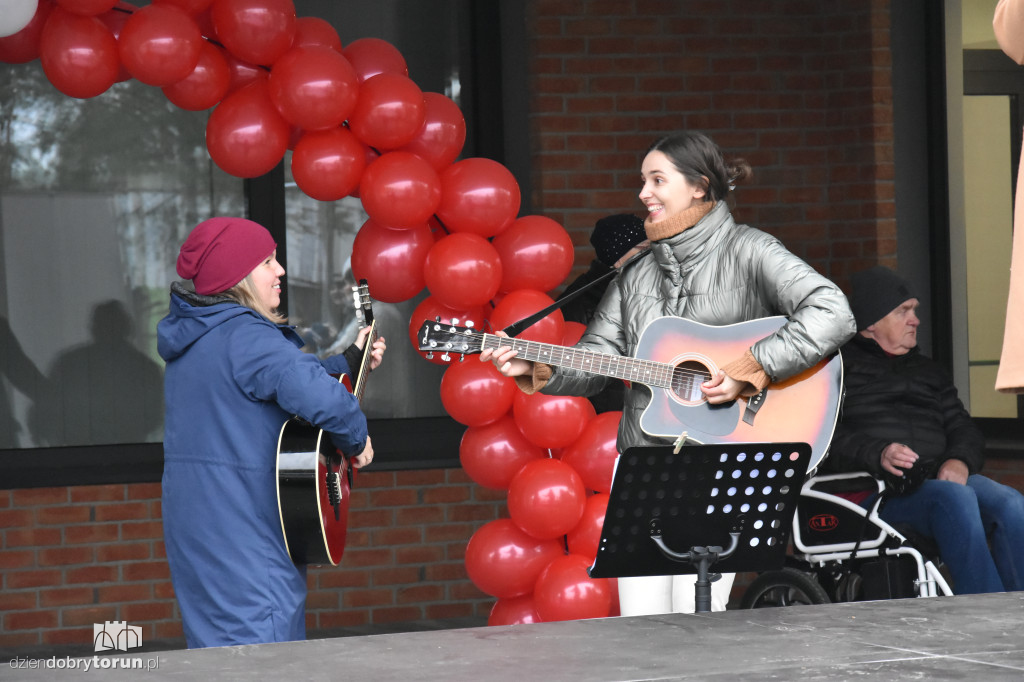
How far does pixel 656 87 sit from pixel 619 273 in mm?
2292

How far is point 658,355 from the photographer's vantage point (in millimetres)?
3627

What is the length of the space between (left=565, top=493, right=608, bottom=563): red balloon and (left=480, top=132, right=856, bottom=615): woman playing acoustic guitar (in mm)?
427

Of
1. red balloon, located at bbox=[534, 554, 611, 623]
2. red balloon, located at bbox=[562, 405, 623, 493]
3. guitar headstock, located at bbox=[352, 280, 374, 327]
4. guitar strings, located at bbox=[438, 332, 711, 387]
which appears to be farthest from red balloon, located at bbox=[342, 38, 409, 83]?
red balloon, located at bbox=[534, 554, 611, 623]

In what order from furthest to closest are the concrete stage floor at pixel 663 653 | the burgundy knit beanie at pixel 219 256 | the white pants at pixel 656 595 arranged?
the white pants at pixel 656 595 < the burgundy knit beanie at pixel 219 256 < the concrete stage floor at pixel 663 653

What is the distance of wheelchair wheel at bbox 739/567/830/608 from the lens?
174 inches

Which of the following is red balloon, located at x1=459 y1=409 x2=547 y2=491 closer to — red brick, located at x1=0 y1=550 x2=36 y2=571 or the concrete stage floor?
the concrete stage floor

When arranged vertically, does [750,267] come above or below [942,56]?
below

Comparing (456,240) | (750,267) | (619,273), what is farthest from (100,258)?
(750,267)

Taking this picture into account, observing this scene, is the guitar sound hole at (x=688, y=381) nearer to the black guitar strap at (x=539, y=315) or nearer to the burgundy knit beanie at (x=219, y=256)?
the black guitar strap at (x=539, y=315)

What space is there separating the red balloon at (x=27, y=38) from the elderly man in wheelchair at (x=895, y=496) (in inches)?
118

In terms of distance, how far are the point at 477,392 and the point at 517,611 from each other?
2.53 ft

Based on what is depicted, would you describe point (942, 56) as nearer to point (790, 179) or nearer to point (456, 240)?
point (790, 179)

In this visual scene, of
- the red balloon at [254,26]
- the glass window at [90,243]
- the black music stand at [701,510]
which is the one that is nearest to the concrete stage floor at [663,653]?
the black music stand at [701,510]

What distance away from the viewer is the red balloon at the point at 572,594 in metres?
4.02
